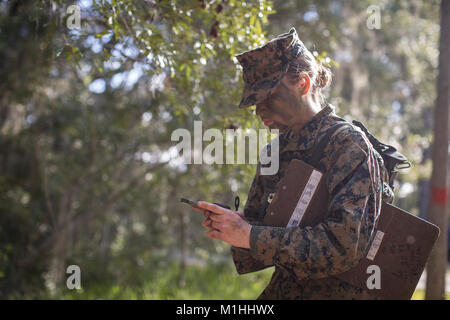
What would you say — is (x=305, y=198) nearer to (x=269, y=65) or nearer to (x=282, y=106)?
(x=282, y=106)

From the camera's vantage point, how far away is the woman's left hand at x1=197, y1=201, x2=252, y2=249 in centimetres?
157

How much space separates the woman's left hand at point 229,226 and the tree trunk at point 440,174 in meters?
3.22

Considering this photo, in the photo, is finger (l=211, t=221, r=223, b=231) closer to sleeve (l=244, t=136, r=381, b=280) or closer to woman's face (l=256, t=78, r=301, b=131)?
sleeve (l=244, t=136, r=381, b=280)

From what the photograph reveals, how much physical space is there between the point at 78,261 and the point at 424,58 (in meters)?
9.86

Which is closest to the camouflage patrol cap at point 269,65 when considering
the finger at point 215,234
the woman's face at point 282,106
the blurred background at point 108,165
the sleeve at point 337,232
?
the woman's face at point 282,106

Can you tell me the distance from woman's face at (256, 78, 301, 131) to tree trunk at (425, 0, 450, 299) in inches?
115


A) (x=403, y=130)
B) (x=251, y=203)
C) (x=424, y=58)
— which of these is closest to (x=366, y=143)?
(x=251, y=203)

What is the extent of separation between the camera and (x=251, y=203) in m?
2.05

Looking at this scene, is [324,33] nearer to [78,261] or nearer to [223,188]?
[223,188]

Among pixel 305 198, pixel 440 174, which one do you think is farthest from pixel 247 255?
pixel 440 174

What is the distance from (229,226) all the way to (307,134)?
0.56 meters

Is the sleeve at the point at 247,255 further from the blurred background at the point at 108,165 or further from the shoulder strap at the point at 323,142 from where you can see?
the blurred background at the point at 108,165

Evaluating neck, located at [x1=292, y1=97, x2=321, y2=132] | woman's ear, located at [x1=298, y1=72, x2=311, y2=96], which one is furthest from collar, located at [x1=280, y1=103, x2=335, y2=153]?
woman's ear, located at [x1=298, y1=72, x2=311, y2=96]
